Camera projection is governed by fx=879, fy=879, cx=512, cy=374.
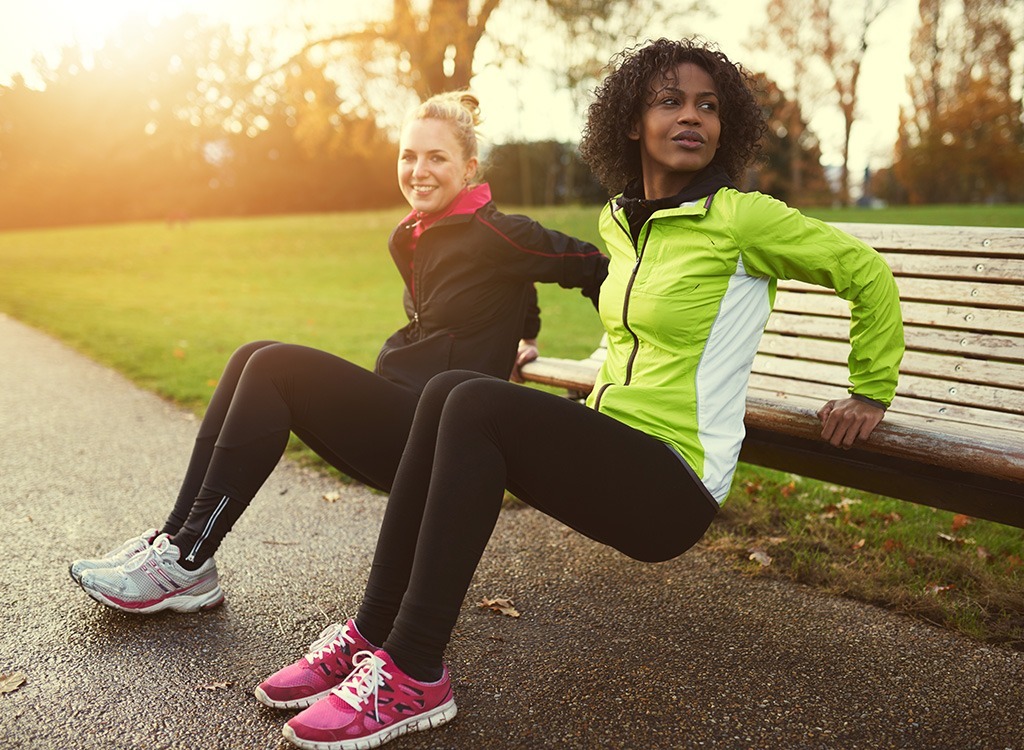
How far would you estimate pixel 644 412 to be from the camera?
221cm

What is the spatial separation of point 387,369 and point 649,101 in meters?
1.18

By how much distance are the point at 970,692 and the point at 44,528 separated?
3.35 meters

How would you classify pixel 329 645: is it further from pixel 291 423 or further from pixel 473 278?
pixel 473 278

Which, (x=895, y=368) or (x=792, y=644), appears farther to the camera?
(x=792, y=644)

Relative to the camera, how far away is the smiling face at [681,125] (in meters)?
2.39

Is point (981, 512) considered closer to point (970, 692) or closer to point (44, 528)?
point (970, 692)

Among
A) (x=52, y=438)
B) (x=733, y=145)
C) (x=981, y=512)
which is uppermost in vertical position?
(x=733, y=145)

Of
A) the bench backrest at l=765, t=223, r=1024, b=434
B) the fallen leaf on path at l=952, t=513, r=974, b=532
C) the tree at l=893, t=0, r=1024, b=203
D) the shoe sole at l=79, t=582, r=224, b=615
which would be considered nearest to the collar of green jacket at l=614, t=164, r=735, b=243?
the bench backrest at l=765, t=223, r=1024, b=434

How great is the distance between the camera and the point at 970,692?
2.35 metres

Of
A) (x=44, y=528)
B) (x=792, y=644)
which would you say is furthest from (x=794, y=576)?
(x=44, y=528)

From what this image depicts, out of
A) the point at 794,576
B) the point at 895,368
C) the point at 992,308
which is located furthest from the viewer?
the point at 794,576

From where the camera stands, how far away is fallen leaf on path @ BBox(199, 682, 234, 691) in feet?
7.72

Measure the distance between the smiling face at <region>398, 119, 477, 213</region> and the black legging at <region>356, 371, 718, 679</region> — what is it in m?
1.01

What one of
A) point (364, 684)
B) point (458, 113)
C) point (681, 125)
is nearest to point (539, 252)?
point (458, 113)
